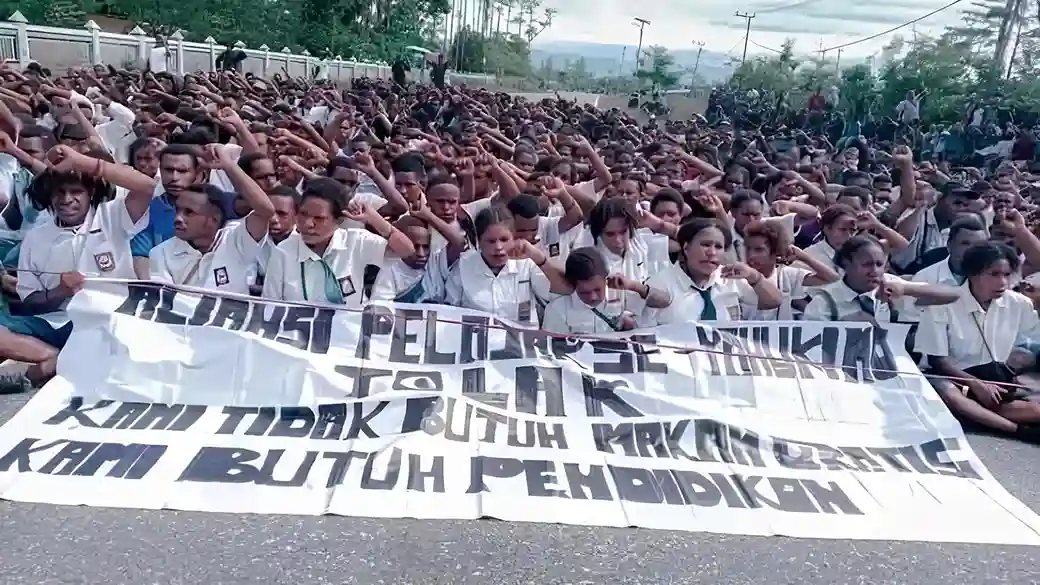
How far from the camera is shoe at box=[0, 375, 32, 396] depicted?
4721mm

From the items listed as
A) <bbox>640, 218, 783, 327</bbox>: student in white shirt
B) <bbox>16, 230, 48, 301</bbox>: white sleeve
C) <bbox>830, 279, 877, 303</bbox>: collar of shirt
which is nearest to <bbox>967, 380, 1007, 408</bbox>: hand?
<bbox>830, 279, 877, 303</bbox>: collar of shirt

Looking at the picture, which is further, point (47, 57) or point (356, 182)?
point (47, 57)

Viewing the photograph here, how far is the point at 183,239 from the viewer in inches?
205

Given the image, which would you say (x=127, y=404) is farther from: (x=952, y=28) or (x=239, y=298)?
(x=952, y=28)

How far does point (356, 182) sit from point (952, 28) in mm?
38968

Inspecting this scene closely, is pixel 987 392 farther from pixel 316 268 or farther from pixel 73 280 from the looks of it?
pixel 73 280

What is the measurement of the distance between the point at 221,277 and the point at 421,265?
3.64 ft

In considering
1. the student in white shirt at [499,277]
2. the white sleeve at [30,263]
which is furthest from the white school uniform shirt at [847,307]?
the white sleeve at [30,263]

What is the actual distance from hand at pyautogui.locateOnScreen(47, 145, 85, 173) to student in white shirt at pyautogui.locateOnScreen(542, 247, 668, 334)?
8.97 feet

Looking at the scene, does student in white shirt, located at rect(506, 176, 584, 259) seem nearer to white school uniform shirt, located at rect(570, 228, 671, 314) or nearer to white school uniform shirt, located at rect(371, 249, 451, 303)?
white school uniform shirt, located at rect(570, 228, 671, 314)

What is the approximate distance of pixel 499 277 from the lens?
16.9 feet

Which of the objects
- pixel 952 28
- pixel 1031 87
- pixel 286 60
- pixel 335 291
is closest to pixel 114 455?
pixel 335 291

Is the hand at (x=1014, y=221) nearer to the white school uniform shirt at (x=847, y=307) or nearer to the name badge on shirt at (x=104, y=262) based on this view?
the white school uniform shirt at (x=847, y=307)

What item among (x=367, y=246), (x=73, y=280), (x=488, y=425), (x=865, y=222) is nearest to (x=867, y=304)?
(x=865, y=222)
